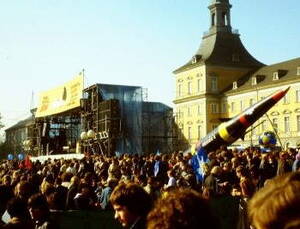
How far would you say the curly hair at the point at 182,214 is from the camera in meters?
2.37

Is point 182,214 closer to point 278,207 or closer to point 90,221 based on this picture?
point 278,207

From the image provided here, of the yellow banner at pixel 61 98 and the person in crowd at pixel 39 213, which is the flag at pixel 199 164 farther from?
the yellow banner at pixel 61 98

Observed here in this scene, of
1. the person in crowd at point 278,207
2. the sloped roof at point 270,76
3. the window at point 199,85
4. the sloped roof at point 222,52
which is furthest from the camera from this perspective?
the sloped roof at point 222,52

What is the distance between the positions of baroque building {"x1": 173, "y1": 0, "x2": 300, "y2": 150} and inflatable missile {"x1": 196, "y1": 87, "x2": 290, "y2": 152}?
2018 inches

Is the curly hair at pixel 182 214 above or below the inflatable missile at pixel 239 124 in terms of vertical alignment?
below

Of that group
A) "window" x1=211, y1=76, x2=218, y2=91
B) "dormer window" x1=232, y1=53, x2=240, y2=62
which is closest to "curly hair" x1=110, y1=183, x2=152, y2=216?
"window" x1=211, y1=76, x2=218, y2=91

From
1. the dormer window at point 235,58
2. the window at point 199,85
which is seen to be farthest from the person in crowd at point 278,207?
the dormer window at point 235,58

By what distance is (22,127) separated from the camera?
121438mm

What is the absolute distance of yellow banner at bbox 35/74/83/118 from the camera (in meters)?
52.2

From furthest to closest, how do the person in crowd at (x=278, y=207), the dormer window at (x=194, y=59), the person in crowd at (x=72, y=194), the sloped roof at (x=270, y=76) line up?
the dormer window at (x=194, y=59), the sloped roof at (x=270, y=76), the person in crowd at (x=72, y=194), the person in crowd at (x=278, y=207)

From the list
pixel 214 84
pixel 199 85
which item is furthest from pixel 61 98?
pixel 214 84

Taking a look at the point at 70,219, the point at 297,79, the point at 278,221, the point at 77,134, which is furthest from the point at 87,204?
the point at 297,79

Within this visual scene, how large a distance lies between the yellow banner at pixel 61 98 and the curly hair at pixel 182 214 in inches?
1926

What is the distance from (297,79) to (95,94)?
34403 mm
